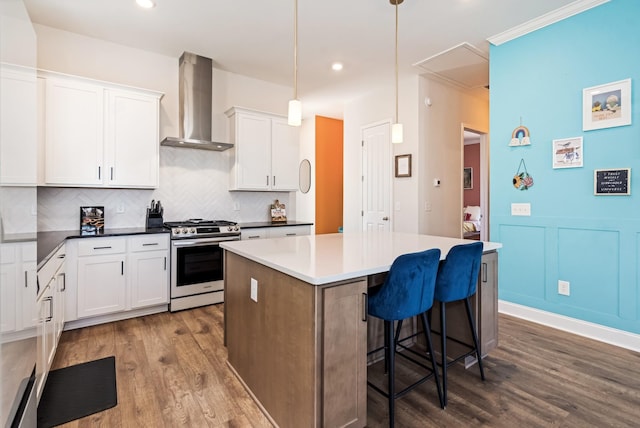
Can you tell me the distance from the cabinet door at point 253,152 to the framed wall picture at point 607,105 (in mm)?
3473

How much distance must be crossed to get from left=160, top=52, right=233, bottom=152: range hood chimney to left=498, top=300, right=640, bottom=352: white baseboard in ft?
12.6

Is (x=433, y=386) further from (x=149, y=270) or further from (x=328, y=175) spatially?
(x=328, y=175)

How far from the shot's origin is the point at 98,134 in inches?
127

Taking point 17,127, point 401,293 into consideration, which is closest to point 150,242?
point 17,127

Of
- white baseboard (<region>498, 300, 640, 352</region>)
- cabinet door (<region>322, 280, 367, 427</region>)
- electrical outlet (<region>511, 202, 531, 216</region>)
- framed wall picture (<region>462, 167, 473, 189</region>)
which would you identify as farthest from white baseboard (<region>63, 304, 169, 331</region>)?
framed wall picture (<region>462, 167, 473, 189</region>)

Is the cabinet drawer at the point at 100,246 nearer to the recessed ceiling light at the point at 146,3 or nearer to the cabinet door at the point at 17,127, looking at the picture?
the cabinet door at the point at 17,127

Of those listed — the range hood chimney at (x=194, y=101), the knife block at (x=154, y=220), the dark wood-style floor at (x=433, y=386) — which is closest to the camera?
the dark wood-style floor at (x=433, y=386)

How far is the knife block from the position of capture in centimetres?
367

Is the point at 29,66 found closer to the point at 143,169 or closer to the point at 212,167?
the point at 143,169

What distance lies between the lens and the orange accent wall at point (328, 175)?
6.71 m

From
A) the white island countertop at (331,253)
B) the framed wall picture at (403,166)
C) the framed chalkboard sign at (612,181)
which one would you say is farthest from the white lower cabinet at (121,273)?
the framed chalkboard sign at (612,181)

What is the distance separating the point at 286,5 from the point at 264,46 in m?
0.85

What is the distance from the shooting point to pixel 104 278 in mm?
3096

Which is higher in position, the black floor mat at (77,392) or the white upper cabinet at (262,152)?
the white upper cabinet at (262,152)
